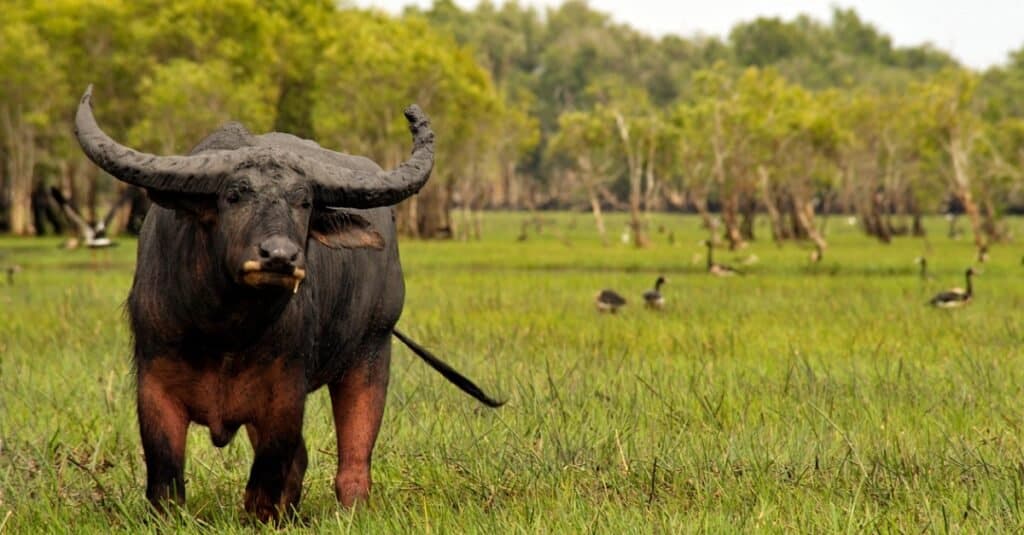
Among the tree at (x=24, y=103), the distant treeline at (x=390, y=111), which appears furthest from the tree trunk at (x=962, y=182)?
the tree at (x=24, y=103)

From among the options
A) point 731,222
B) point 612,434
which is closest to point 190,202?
point 612,434

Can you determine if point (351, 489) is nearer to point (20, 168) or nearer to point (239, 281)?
point (239, 281)

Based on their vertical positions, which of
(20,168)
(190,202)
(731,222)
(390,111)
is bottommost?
(731,222)

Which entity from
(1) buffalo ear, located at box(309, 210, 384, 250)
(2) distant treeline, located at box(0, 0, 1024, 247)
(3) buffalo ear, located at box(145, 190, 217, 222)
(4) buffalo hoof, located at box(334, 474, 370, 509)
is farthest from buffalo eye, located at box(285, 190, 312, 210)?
(2) distant treeline, located at box(0, 0, 1024, 247)

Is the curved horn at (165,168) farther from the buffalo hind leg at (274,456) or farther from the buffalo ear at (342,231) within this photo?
the buffalo hind leg at (274,456)

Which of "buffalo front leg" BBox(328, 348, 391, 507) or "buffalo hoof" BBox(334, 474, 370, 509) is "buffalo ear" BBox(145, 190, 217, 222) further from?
"buffalo hoof" BBox(334, 474, 370, 509)

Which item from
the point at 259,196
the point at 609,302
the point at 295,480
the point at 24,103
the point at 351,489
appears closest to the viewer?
the point at 259,196

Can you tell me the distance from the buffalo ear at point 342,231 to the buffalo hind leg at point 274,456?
0.63 m

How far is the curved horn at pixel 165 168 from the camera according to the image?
191 inches

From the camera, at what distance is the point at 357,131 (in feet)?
175

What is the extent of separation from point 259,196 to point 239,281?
0.31 meters

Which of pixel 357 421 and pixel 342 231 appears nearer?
pixel 342 231

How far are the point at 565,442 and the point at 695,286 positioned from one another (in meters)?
17.4

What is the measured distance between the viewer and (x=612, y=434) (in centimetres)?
Answer: 729
